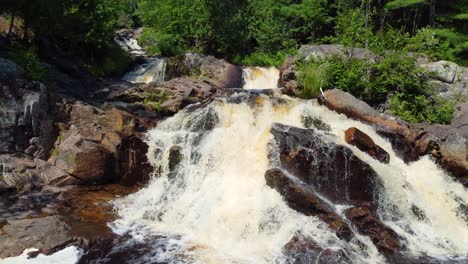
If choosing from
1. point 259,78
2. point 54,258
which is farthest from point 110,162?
point 259,78

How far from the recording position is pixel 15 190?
11.4 meters

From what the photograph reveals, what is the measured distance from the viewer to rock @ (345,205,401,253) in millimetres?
10078

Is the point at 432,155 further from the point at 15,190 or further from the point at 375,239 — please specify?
the point at 15,190

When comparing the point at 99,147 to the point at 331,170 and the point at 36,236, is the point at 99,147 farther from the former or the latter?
the point at 331,170

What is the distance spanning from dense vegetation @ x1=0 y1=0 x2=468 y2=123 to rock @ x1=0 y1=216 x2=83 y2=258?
636 cm

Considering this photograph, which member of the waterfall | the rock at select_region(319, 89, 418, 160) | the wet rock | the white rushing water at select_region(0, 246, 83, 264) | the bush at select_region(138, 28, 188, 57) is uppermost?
the bush at select_region(138, 28, 188, 57)

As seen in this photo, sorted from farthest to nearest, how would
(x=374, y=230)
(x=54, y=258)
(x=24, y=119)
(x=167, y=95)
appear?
(x=167, y=95)
(x=24, y=119)
(x=374, y=230)
(x=54, y=258)

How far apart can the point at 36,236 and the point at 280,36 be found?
74.9 feet

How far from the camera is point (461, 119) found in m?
16.5

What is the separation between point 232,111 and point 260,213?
5.66 m

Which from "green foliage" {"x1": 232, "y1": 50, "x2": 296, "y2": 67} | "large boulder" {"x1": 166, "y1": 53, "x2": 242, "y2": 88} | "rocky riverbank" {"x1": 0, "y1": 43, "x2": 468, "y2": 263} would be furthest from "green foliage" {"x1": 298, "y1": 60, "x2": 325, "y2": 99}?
"green foliage" {"x1": 232, "y1": 50, "x2": 296, "y2": 67}

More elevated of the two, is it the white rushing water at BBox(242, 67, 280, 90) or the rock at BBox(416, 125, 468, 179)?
the white rushing water at BBox(242, 67, 280, 90)

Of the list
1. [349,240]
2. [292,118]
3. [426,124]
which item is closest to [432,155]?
[426,124]

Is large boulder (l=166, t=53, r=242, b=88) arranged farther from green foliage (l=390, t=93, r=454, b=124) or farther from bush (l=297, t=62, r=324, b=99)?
green foliage (l=390, t=93, r=454, b=124)
